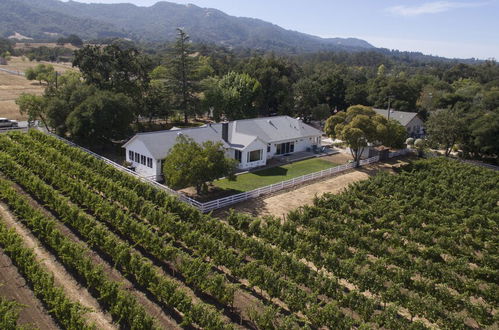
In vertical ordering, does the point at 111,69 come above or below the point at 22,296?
above

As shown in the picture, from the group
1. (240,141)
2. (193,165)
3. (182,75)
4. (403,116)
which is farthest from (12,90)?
(403,116)

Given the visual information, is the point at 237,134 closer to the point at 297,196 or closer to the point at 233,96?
the point at 297,196

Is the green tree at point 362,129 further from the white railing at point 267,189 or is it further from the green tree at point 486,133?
the green tree at point 486,133

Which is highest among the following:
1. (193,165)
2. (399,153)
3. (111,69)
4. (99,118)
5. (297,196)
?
(111,69)

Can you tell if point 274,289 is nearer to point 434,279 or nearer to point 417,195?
point 434,279

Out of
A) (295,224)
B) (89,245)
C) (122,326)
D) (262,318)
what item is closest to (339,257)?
(295,224)

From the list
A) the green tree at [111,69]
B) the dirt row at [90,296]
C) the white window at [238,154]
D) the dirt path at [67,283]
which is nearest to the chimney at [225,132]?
the white window at [238,154]
